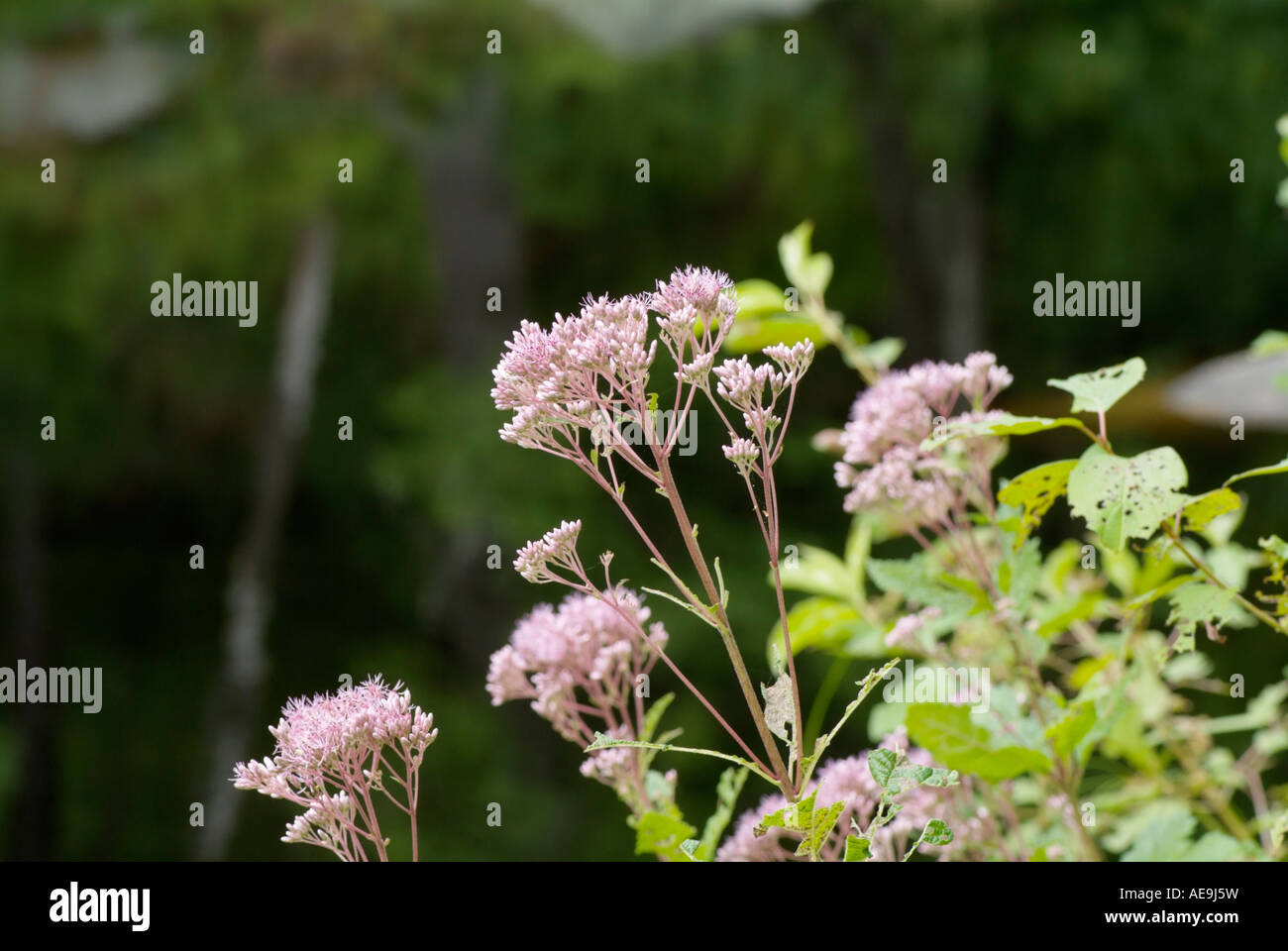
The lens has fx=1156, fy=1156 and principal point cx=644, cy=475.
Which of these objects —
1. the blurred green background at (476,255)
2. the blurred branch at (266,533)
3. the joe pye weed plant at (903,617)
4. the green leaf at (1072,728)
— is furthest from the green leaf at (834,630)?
the blurred branch at (266,533)

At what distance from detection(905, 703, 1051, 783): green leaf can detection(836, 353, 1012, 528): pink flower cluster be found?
104mm

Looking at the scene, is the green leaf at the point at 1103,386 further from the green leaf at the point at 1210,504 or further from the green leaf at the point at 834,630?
the green leaf at the point at 834,630

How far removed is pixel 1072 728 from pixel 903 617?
0.32 ft

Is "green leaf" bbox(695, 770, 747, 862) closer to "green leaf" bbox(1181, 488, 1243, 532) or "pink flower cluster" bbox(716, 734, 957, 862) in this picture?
"pink flower cluster" bbox(716, 734, 957, 862)

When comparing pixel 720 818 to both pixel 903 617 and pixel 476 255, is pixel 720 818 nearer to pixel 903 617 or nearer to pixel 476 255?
pixel 903 617

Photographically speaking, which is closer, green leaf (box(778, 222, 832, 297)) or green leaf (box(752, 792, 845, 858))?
green leaf (box(752, 792, 845, 858))

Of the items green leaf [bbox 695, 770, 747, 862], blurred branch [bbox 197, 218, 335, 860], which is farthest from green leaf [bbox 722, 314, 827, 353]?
blurred branch [bbox 197, 218, 335, 860]

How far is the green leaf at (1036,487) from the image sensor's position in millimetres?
365

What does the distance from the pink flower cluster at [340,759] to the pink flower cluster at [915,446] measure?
0.19 m

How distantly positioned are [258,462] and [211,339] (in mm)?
473

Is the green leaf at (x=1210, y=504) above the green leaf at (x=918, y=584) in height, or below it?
above

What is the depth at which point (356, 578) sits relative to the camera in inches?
148

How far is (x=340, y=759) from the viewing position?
1.04ft

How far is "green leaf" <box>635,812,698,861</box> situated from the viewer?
34cm
